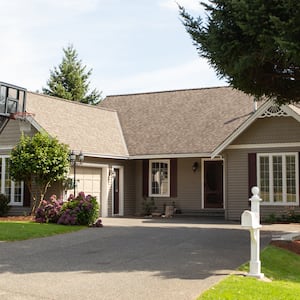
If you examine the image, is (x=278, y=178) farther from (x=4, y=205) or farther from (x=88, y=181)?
(x=4, y=205)

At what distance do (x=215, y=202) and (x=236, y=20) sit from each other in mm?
11814

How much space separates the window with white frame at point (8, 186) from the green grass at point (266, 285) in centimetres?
1257

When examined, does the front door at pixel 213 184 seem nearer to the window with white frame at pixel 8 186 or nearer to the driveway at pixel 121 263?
the driveway at pixel 121 263

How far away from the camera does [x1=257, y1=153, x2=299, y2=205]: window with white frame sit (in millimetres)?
19500

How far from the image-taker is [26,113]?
2003cm

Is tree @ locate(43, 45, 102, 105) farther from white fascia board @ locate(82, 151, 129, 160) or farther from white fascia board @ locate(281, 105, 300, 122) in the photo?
white fascia board @ locate(281, 105, 300, 122)

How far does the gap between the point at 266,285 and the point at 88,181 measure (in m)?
14.1

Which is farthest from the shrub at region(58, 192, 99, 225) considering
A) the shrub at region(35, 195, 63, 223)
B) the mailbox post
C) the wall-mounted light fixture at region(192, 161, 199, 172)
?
the mailbox post

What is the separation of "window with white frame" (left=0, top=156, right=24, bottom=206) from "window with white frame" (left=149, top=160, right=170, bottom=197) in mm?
6078

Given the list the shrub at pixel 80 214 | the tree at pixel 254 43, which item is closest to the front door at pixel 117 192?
the shrub at pixel 80 214

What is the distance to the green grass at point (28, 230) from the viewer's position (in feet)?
44.5

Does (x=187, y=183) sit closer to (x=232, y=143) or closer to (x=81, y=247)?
(x=232, y=143)

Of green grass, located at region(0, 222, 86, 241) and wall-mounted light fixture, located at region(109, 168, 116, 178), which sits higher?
wall-mounted light fixture, located at region(109, 168, 116, 178)

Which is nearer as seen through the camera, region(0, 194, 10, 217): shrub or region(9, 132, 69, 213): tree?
region(9, 132, 69, 213): tree
